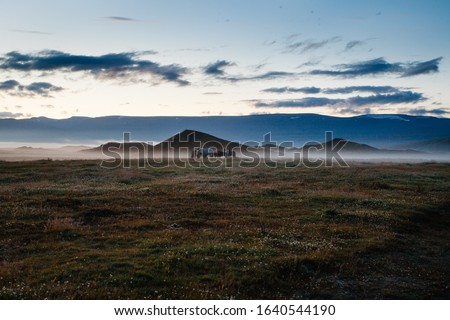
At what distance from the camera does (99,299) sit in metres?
13.5

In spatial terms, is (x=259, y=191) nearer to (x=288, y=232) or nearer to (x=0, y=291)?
(x=288, y=232)

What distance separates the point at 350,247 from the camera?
20.7 m

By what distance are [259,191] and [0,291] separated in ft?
97.7

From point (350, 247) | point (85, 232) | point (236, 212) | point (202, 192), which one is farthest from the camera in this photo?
point (202, 192)

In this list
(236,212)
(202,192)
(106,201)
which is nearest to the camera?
(236,212)

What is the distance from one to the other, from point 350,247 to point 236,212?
10.7 m

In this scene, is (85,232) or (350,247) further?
(85,232)

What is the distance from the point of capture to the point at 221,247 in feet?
63.0

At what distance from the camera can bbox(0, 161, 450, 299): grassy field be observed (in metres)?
14.9

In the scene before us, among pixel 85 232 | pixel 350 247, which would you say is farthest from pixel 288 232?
pixel 85 232

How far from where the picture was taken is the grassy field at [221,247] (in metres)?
14.9

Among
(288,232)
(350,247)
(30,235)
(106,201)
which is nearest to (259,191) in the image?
(106,201)

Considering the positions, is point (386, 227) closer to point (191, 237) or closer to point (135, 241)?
point (191, 237)

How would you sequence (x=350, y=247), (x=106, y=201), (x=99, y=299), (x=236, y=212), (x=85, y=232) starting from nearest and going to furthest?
1. (x=99, y=299)
2. (x=350, y=247)
3. (x=85, y=232)
4. (x=236, y=212)
5. (x=106, y=201)
